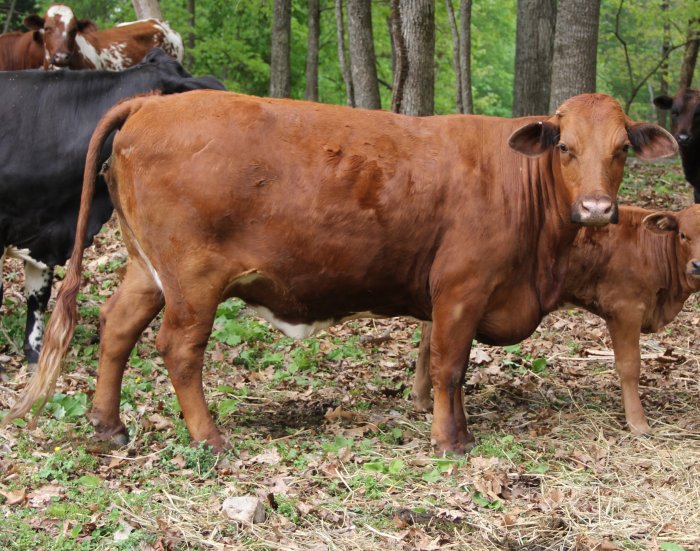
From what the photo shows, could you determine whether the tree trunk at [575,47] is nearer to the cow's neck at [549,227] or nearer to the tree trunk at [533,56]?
the tree trunk at [533,56]

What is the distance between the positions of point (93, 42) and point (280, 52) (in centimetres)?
497

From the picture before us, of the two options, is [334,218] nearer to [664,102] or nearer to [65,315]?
[65,315]

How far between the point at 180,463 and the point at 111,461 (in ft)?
1.57

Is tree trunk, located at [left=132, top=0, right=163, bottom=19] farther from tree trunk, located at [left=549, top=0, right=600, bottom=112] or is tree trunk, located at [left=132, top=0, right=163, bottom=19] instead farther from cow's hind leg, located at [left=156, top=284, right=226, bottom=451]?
cow's hind leg, located at [left=156, top=284, right=226, bottom=451]

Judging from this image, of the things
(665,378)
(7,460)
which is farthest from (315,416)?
(665,378)

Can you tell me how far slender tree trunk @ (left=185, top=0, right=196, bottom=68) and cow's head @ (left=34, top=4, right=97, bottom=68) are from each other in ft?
32.2

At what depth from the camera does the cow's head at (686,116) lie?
13.2m

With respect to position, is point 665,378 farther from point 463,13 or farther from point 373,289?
point 463,13

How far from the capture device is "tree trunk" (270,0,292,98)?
1783 centimetres

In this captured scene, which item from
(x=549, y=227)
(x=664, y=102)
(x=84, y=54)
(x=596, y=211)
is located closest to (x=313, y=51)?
(x=84, y=54)

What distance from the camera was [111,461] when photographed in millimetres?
5801

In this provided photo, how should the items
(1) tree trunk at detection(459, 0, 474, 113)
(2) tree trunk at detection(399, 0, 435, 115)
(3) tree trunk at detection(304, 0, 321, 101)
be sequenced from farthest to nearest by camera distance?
(3) tree trunk at detection(304, 0, 321, 101)
(1) tree trunk at detection(459, 0, 474, 113)
(2) tree trunk at detection(399, 0, 435, 115)

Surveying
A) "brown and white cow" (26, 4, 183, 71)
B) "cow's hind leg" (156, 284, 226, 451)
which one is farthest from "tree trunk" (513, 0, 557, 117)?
"cow's hind leg" (156, 284, 226, 451)

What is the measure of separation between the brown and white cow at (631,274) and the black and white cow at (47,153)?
12.8ft
